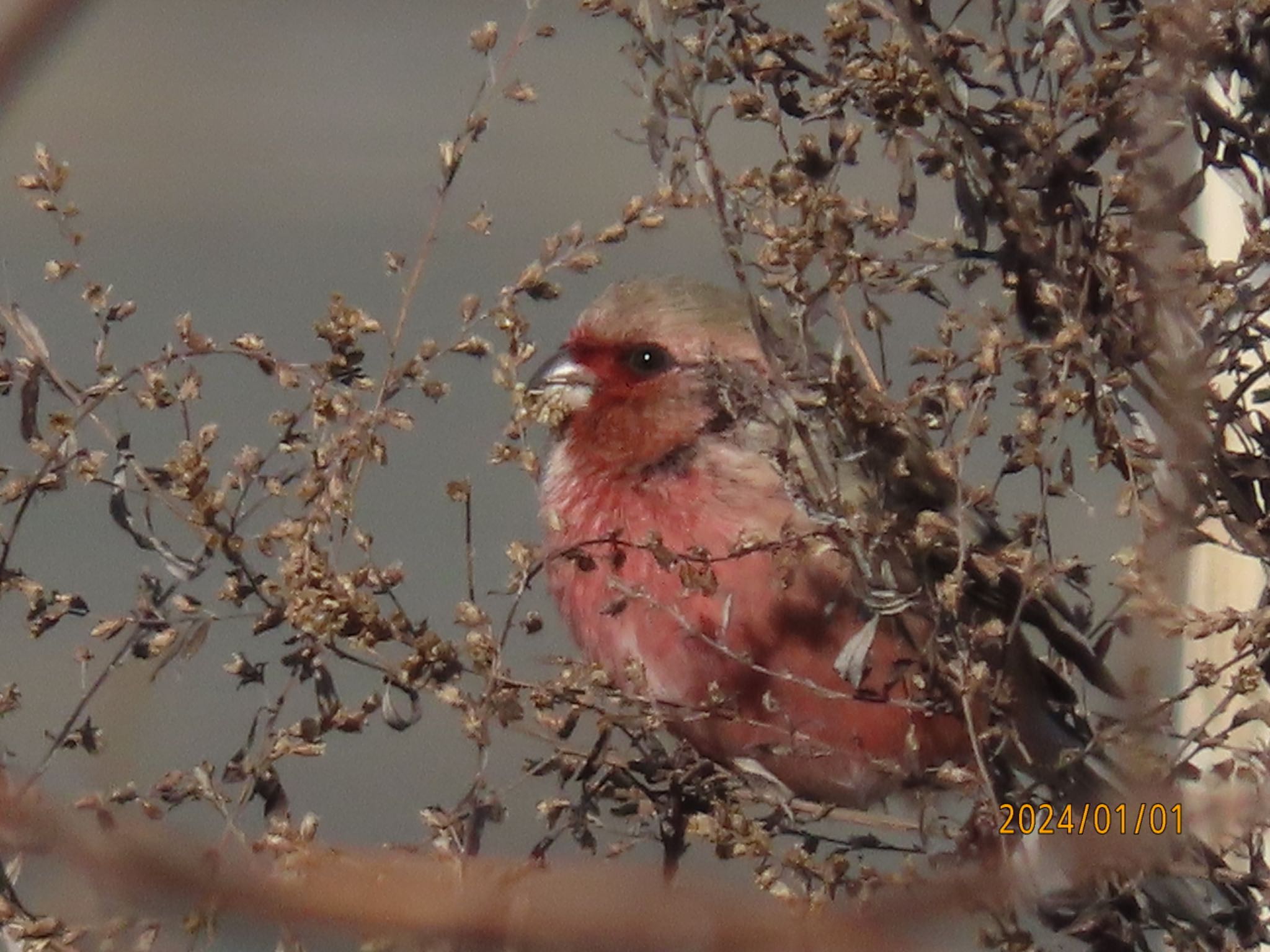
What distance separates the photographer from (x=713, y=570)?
2338 millimetres

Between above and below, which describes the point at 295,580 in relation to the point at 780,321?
below

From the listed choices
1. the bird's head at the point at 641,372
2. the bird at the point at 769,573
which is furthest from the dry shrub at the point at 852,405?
the bird's head at the point at 641,372

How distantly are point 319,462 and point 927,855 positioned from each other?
2.61 feet

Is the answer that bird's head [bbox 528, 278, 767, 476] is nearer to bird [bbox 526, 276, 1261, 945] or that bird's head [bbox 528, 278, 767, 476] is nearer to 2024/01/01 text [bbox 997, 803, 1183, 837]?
bird [bbox 526, 276, 1261, 945]

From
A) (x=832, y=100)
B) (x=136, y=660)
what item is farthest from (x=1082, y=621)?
(x=136, y=660)

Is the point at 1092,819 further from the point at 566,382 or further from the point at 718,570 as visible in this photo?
the point at 566,382

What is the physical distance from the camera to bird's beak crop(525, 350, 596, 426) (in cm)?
309

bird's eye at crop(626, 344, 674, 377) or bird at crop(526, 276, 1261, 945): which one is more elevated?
bird's eye at crop(626, 344, 674, 377)

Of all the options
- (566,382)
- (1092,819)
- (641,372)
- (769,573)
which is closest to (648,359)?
(641,372)

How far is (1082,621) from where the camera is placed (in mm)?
2037

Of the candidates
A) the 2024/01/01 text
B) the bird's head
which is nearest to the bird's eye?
the bird's head

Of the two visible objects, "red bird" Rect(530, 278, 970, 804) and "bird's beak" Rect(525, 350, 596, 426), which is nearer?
"red bird" Rect(530, 278, 970, 804)

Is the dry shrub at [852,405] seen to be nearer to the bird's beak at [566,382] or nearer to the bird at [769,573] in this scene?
the bird at [769,573]

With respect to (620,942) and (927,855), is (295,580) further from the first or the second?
(620,942)
